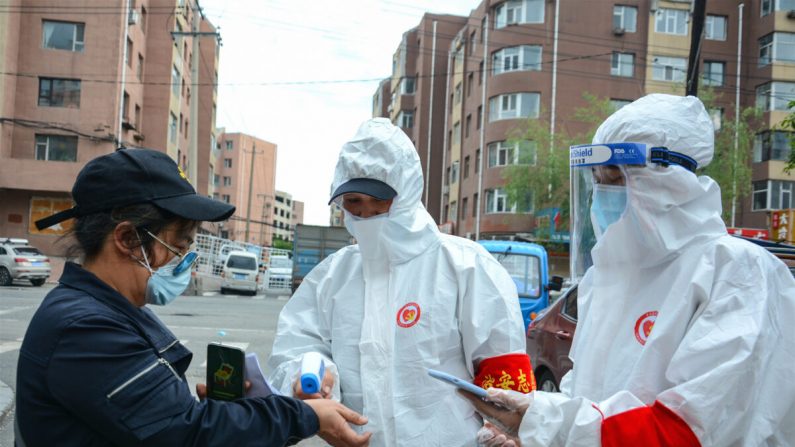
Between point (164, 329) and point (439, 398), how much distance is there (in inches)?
43.0

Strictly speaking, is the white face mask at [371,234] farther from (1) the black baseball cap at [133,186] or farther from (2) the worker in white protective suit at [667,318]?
(1) the black baseball cap at [133,186]

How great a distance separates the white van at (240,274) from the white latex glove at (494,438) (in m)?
24.2

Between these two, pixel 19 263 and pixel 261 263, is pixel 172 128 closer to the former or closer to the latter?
pixel 261 263

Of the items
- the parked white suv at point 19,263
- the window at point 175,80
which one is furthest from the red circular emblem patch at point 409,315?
the window at point 175,80

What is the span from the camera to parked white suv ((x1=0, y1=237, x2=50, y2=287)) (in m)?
20.8

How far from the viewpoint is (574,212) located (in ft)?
9.29

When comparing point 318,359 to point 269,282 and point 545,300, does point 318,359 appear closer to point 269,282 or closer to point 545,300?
point 545,300

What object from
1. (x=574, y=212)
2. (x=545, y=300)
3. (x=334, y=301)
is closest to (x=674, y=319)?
(x=574, y=212)

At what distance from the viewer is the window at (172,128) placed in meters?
39.3

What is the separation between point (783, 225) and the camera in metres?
17.7

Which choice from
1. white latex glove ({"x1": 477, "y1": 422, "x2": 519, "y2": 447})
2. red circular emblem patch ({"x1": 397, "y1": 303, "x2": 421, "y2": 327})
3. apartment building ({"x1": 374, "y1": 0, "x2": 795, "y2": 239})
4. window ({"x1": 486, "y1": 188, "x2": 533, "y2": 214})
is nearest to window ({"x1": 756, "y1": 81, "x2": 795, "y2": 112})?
apartment building ({"x1": 374, "y1": 0, "x2": 795, "y2": 239})

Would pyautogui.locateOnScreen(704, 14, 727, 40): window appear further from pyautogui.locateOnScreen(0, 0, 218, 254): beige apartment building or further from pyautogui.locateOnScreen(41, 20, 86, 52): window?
pyautogui.locateOnScreen(41, 20, 86, 52): window

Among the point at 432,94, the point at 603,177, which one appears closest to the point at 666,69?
the point at 432,94

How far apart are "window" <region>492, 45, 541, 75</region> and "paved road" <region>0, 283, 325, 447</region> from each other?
22.7 meters
